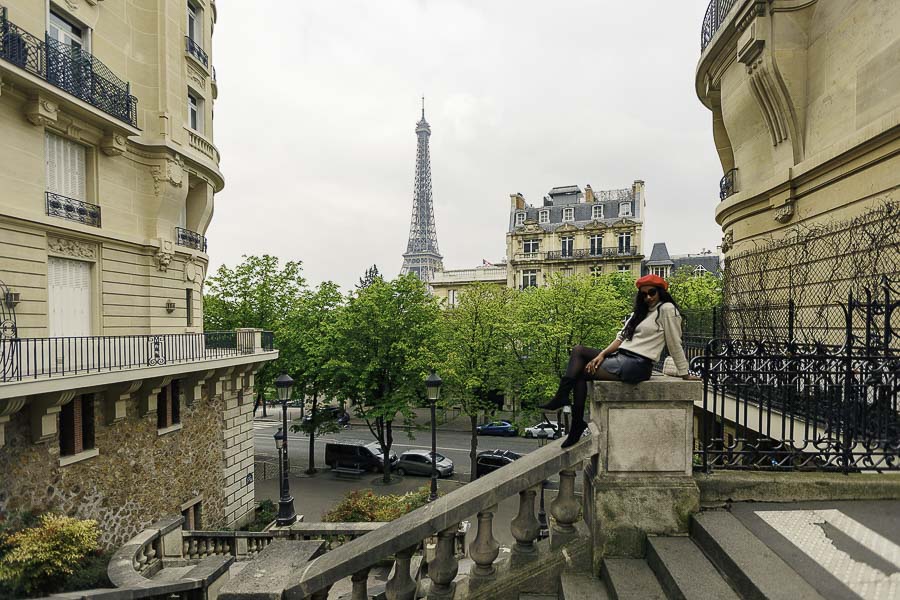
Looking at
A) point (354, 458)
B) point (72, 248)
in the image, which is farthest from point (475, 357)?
point (72, 248)

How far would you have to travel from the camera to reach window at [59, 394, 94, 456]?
1076 centimetres

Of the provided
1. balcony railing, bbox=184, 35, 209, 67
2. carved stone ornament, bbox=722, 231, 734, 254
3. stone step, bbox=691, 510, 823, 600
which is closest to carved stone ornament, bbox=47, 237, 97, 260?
balcony railing, bbox=184, 35, 209, 67

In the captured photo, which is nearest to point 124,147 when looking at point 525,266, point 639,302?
point 639,302

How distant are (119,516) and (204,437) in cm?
371

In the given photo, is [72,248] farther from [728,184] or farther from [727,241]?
[728,184]

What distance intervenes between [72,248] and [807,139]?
63.3 ft

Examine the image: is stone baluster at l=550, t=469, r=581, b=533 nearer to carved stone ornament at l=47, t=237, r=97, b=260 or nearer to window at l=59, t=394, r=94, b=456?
window at l=59, t=394, r=94, b=456

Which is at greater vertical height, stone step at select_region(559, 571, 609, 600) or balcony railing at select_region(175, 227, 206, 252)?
balcony railing at select_region(175, 227, 206, 252)

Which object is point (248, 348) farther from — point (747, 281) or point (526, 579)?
point (747, 281)

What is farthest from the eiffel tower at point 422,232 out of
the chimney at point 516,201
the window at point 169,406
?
the window at point 169,406

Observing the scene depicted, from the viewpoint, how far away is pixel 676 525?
12.8ft

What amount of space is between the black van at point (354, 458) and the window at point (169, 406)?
10706 mm

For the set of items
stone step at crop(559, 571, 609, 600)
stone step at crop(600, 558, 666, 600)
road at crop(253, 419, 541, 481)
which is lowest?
road at crop(253, 419, 541, 481)

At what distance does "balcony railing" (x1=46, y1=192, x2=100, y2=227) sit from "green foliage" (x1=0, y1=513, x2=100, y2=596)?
764 cm
